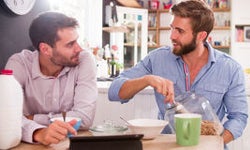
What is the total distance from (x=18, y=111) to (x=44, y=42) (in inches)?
27.3

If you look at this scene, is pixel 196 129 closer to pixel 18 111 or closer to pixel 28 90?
pixel 18 111

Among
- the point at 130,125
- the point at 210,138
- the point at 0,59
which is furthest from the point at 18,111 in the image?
the point at 0,59

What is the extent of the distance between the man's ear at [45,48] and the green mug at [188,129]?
0.82 metres

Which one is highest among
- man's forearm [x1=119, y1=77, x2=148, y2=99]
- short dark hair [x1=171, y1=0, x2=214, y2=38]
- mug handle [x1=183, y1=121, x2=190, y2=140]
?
short dark hair [x1=171, y1=0, x2=214, y2=38]

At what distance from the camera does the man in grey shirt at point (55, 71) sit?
5.20 feet

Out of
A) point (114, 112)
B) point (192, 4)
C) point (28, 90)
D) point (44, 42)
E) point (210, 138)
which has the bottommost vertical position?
point (114, 112)

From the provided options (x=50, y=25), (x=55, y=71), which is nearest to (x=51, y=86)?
(x=55, y=71)

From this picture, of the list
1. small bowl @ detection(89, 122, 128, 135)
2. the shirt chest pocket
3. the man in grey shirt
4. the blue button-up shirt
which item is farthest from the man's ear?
the shirt chest pocket

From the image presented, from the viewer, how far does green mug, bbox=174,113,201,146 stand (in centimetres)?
109

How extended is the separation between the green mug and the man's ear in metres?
0.82

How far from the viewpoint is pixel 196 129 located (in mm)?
1111

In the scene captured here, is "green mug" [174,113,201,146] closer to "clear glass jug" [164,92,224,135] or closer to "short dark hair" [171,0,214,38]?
"clear glass jug" [164,92,224,135]

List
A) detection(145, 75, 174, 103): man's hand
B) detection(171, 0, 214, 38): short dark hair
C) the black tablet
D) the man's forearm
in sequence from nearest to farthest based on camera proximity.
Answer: the black tablet, detection(145, 75, 174, 103): man's hand, the man's forearm, detection(171, 0, 214, 38): short dark hair

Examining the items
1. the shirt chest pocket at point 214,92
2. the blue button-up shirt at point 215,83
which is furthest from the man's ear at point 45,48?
the shirt chest pocket at point 214,92
